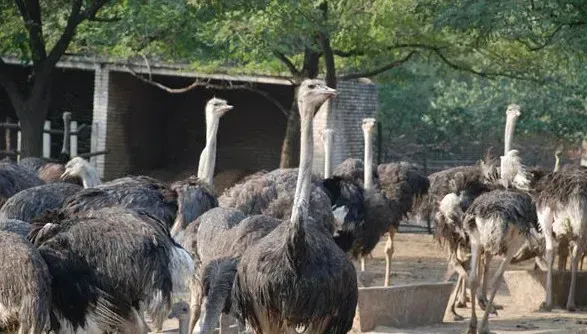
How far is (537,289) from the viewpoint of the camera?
12.3 m

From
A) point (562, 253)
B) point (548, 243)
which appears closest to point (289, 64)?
point (562, 253)

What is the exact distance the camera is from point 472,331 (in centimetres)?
1046

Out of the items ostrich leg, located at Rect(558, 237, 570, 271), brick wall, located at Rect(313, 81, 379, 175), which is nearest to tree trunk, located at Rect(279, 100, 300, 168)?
brick wall, located at Rect(313, 81, 379, 175)

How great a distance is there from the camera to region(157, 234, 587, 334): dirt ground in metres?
10.9

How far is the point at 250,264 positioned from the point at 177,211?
234 cm

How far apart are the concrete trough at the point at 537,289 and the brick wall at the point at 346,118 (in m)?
7.73

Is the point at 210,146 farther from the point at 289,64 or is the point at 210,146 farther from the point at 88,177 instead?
the point at 289,64

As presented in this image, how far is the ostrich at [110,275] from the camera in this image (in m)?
7.01

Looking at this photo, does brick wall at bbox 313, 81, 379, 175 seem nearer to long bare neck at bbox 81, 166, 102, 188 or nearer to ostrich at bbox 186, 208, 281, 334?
long bare neck at bbox 81, 166, 102, 188

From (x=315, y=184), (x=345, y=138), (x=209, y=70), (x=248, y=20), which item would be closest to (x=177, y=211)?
(x=315, y=184)

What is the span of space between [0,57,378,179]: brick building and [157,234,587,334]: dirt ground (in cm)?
322

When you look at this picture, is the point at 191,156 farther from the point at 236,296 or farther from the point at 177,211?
the point at 236,296

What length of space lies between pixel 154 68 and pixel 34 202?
11249 mm

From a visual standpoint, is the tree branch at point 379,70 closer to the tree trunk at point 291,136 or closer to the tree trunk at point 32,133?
the tree trunk at point 291,136
